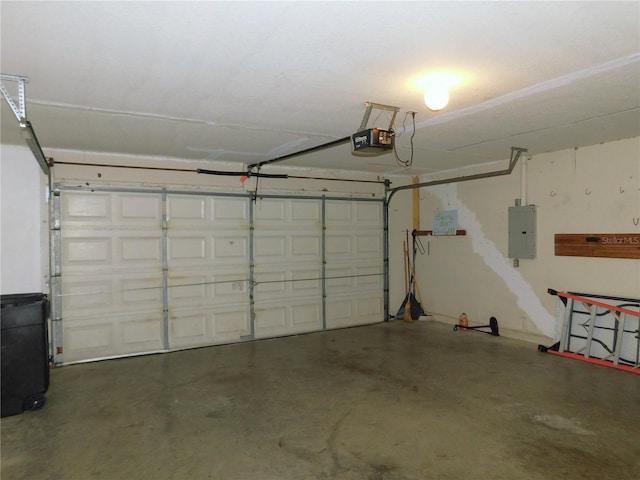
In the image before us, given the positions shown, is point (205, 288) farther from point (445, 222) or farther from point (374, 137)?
point (445, 222)

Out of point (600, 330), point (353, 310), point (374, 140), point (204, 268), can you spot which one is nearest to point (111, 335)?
point (204, 268)

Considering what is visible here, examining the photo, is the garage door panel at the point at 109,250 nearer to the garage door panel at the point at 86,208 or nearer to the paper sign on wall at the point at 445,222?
the garage door panel at the point at 86,208

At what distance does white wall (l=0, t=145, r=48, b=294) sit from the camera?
14.8 feet

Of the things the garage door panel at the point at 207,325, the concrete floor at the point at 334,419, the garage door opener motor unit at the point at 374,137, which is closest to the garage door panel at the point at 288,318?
the garage door panel at the point at 207,325

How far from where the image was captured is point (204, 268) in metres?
5.54

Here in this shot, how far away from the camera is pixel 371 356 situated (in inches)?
199

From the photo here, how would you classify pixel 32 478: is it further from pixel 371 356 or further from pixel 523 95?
pixel 523 95

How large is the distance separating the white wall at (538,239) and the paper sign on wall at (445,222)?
8cm

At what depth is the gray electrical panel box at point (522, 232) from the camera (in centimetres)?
546

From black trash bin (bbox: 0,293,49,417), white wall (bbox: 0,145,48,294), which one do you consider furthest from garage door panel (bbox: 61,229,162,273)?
black trash bin (bbox: 0,293,49,417)

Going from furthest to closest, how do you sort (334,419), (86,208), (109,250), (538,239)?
(538,239) → (109,250) → (86,208) → (334,419)

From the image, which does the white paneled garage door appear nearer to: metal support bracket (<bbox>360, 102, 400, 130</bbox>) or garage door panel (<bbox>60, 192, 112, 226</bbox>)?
garage door panel (<bbox>60, 192, 112, 226</bbox>)

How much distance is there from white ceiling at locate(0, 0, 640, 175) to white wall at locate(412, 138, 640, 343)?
25.1 inches

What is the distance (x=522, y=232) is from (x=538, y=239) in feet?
0.70
